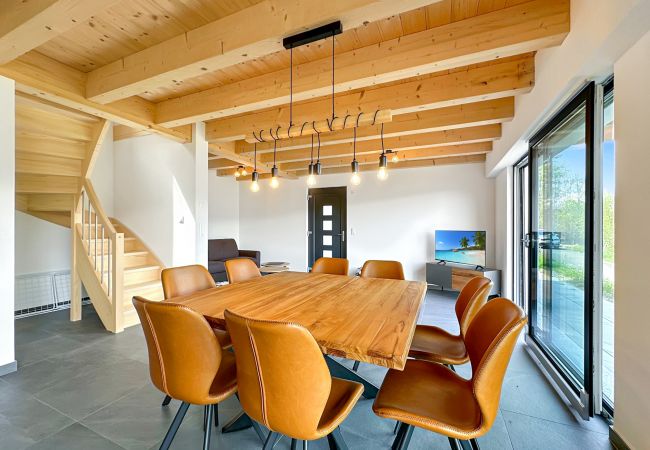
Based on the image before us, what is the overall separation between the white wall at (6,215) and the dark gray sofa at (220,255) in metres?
2.94

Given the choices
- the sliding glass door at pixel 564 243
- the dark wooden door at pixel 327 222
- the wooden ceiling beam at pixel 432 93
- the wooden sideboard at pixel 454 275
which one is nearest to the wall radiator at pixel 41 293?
the wooden ceiling beam at pixel 432 93

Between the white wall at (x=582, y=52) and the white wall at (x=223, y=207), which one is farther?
the white wall at (x=223, y=207)

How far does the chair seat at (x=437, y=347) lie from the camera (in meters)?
1.70

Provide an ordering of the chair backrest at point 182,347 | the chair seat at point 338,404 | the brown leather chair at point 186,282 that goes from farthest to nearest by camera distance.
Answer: the brown leather chair at point 186,282 → the chair backrest at point 182,347 → the chair seat at point 338,404

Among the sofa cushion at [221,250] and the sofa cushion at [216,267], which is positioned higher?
the sofa cushion at [221,250]

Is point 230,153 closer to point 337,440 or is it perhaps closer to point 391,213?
point 391,213

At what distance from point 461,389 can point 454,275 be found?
397cm

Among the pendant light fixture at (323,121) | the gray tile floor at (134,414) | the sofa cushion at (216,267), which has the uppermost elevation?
the pendant light fixture at (323,121)

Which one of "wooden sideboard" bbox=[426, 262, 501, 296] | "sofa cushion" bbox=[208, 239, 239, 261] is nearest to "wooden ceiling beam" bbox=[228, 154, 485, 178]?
"sofa cushion" bbox=[208, 239, 239, 261]

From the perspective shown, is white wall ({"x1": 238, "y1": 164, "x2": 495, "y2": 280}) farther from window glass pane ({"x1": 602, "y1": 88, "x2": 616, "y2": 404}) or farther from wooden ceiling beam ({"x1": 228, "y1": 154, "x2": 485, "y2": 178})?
window glass pane ({"x1": 602, "y1": 88, "x2": 616, "y2": 404})

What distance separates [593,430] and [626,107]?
1.90 m

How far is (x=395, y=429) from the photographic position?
1.76 m

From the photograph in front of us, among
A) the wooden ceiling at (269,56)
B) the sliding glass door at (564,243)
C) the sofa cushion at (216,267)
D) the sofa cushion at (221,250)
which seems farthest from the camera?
the sofa cushion at (221,250)

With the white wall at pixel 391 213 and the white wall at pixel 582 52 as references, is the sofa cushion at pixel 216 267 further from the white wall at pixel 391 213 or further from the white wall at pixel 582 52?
the white wall at pixel 582 52
